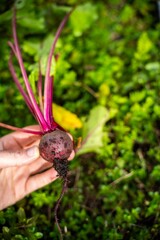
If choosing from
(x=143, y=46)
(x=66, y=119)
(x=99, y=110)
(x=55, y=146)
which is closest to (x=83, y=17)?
(x=143, y=46)

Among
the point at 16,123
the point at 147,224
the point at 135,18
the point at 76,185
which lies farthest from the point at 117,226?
the point at 135,18

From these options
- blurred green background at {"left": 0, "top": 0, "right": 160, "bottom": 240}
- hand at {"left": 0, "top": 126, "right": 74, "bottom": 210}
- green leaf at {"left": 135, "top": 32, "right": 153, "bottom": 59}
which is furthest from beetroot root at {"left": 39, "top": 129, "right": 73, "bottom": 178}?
green leaf at {"left": 135, "top": 32, "right": 153, "bottom": 59}

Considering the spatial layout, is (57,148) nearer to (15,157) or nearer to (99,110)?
(15,157)

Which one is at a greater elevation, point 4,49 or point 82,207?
point 4,49

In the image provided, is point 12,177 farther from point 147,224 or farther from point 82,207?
point 147,224

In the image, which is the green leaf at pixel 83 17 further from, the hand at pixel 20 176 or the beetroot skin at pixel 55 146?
the beetroot skin at pixel 55 146

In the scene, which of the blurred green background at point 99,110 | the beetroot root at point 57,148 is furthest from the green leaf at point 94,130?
the beetroot root at point 57,148
